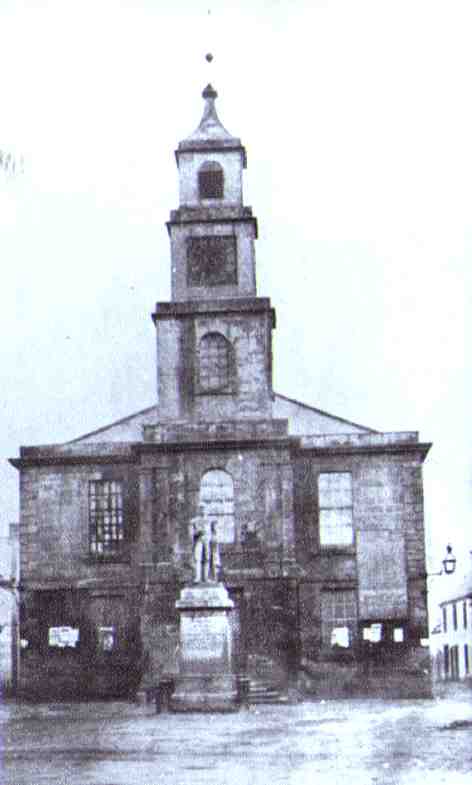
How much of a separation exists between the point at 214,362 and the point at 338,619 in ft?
24.8

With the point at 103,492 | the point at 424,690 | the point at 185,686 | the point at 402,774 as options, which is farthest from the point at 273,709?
the point at 402,774

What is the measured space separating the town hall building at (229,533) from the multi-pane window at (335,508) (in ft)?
0.12

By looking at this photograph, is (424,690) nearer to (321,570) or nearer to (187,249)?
(321,570)

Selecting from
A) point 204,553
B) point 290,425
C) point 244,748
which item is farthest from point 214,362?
point 244,748

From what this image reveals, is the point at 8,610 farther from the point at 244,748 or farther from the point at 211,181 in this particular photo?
the point at 244,748

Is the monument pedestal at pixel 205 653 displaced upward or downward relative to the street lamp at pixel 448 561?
downward

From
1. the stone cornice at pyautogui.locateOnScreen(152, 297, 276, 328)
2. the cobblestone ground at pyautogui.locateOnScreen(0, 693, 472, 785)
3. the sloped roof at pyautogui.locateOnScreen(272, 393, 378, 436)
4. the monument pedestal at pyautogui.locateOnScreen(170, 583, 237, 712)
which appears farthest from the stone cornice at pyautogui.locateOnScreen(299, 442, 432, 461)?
the cobblestone ground at pyautogui.locateOnScreen(0, 693, 472, 785)

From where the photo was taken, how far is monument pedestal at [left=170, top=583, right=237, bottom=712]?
77.0 feet

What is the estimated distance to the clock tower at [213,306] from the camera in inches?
1323

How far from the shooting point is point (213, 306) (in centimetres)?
3372

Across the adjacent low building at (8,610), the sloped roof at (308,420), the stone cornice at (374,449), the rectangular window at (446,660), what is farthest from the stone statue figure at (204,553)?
the rectangular window at (446,660)

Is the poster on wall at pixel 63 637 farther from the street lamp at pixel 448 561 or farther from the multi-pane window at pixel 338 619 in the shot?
the street lamp at pixel 448 561

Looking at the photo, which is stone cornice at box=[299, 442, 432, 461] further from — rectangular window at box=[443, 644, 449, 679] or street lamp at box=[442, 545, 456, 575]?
rectangular window at box=[443, 644, 449, 679]

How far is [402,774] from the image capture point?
1197cm
